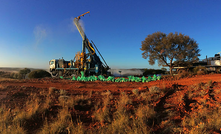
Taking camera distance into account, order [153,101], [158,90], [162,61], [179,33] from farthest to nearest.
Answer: [162,61]
[179,33]
[158,90]
[153,101]

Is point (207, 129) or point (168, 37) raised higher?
point (168, 37)

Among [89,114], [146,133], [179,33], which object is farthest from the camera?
[179,33]

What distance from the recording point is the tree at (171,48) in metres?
18.7

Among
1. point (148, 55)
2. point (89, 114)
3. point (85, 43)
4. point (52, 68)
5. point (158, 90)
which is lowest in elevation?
point (89, 114)

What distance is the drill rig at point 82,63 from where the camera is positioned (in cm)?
2003

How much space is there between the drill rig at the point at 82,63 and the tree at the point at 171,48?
28.5ft

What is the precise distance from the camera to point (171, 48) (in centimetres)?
1927

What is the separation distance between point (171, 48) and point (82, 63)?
14.7 m

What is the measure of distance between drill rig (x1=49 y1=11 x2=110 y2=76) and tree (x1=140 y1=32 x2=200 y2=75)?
28.5 feet

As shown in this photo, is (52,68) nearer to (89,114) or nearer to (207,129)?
(89,114)

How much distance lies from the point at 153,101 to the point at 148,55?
1706cm

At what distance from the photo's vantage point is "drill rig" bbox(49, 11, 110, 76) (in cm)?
2003

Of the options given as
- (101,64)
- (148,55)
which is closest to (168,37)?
(148,55)

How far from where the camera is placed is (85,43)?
21484 millimetres
